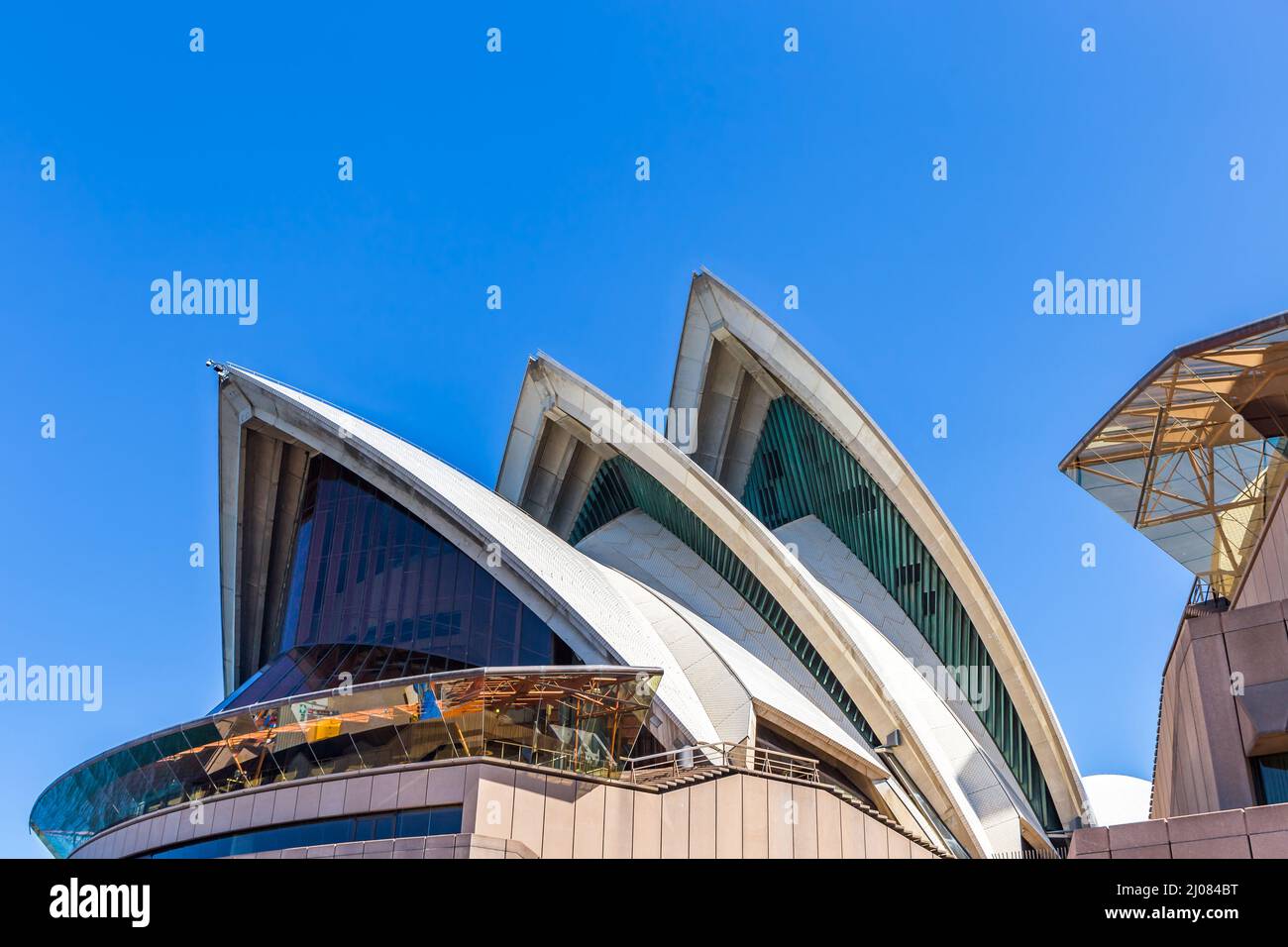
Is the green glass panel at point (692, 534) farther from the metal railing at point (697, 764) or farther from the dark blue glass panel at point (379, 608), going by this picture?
the metal railing at point (697, 764)

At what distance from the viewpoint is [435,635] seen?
24891mm

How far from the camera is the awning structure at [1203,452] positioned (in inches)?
622

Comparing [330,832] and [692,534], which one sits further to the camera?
[692,534]

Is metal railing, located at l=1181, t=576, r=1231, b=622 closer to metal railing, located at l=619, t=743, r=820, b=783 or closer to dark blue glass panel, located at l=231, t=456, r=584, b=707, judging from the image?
metal railing, located at l=619, t=743, r=820, b=783

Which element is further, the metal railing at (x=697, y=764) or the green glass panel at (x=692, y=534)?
the green glass panel at (x=692, y=534)

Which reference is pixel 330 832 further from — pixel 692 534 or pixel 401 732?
pixel 692 534

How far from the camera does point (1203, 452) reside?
1814 centimetres

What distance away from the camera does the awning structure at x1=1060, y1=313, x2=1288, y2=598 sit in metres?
15.8

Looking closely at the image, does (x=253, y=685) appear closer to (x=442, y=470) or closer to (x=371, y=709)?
(x=442, y=470)

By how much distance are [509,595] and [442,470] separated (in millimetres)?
5027

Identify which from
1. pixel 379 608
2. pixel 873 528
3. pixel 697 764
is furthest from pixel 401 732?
pixel 873 528

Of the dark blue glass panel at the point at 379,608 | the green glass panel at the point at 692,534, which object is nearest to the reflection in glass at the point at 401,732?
the dark blue glass panel at the point at 379,608

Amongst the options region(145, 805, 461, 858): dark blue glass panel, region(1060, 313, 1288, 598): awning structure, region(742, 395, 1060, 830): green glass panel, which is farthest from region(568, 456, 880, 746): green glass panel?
region(145, 805, 461, 858): dark blue glass panel
